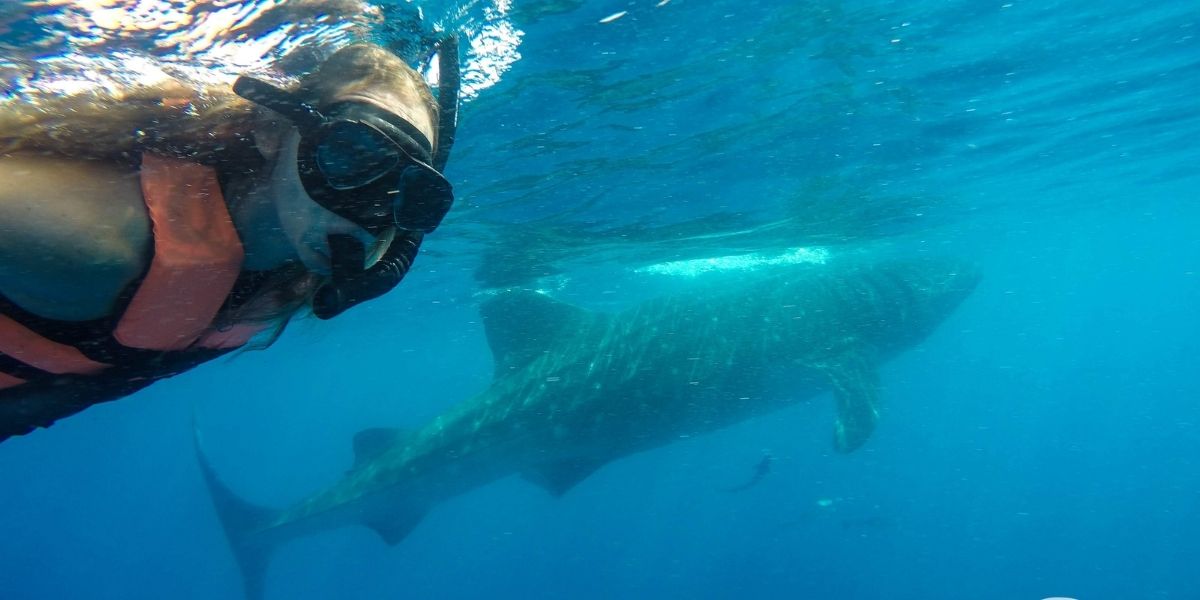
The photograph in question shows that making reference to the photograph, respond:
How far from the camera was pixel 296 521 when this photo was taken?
13672 millimetres

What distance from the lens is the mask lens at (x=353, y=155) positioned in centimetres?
164

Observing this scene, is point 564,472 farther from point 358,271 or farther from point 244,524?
point 358,271

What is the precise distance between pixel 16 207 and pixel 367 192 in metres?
0.73

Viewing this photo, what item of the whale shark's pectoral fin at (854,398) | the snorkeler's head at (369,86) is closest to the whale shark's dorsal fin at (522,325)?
the whale shark's pectoral fin at (854,398)

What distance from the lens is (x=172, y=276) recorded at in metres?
1.73

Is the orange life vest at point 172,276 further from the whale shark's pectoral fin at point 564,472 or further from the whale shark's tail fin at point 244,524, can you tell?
the whale shark's tail fin at point 244,524

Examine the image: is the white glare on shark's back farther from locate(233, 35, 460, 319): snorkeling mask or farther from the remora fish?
locate(233, 35, 460, 319): snorkeling mask

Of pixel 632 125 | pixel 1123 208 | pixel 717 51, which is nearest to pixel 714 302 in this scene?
pixel 632 125

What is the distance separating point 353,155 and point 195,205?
48 cm

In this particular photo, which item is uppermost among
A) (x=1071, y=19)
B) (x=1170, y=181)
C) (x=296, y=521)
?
(x=1071, y=19)

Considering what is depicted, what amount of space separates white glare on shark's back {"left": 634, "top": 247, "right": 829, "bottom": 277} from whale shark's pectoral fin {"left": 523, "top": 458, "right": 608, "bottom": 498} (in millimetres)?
16649

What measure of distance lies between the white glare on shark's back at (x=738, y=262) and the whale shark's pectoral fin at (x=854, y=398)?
14.8 meters

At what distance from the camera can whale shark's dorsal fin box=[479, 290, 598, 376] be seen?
42.1ft

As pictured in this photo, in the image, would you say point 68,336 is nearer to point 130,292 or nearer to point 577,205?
point 130,292
